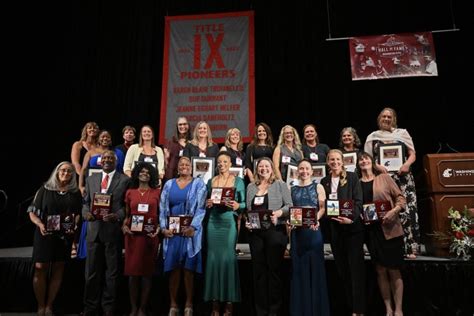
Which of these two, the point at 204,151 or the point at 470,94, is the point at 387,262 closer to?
the point at 204,151

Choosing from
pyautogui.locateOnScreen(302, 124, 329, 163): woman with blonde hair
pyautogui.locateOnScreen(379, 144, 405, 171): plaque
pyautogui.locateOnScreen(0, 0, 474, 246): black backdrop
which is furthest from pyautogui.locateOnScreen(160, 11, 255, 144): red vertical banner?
pyautogui.locateOnScreen(379, 144, 405, 171): plaque

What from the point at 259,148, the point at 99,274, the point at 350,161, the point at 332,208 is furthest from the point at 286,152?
the point at 99,274

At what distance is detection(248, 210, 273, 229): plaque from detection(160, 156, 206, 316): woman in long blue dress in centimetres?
58

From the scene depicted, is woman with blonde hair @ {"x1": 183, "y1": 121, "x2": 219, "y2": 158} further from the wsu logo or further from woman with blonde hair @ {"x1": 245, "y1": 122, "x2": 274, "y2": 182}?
the wsu logo

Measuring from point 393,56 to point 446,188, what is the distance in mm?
3128

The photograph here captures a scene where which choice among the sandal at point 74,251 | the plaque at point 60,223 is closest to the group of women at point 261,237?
the plaque at point 60,223

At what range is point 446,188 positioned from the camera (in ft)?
13.3

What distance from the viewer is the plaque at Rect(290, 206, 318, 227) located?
3.25 meters

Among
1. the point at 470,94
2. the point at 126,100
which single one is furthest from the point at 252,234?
the point at 470,94

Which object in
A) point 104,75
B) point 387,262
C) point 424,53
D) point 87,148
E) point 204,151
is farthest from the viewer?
point 104,75

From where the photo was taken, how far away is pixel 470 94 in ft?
21.7

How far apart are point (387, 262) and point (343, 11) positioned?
5415mm

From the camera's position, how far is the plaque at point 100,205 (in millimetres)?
3596

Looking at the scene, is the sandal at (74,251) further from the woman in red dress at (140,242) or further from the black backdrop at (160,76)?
the black backdrop at (160,76)
